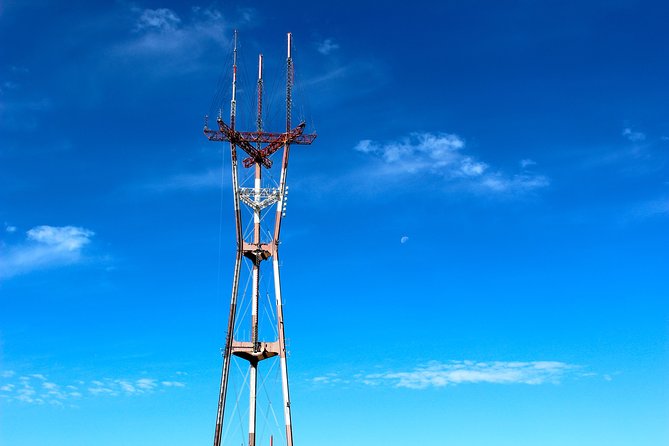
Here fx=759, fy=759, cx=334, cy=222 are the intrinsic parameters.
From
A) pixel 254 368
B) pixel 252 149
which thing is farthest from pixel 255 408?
pixel 252 149

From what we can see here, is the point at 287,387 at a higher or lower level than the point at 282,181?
lower

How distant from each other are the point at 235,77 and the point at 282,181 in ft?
43.0

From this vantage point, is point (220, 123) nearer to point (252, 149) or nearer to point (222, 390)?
Answer: point (252, 149)

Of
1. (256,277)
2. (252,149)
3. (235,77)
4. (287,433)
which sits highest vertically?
(235,77)

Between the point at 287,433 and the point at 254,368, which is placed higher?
the point at 254,368

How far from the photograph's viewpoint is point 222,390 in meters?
79.1

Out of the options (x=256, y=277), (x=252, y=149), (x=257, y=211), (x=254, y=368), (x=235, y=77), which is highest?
(x=235, y=77)

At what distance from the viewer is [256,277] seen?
8456 cm

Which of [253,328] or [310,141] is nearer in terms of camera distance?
[253,328]

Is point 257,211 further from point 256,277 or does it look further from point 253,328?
point 253,328

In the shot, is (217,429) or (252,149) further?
(252,149)

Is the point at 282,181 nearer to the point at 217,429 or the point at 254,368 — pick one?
the point at 254,368

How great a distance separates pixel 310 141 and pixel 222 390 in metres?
29.8

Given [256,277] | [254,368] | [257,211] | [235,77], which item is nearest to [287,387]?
[254,368]
